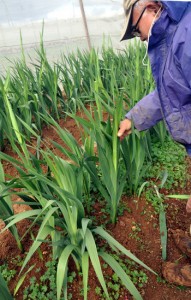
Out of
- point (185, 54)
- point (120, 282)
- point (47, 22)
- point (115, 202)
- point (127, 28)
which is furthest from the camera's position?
point (47, 22)

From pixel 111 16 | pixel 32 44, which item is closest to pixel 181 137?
pixel 32 44

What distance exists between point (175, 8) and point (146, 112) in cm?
44

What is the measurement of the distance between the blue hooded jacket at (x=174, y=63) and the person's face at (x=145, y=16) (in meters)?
0.03

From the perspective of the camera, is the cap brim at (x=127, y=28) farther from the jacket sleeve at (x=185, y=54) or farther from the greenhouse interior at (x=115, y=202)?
the jacket sleeve at (x=185, y=54)

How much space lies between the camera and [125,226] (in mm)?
1230

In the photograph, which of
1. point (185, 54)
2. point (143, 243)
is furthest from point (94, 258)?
point (185, 54)

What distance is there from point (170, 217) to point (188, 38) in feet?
2.81

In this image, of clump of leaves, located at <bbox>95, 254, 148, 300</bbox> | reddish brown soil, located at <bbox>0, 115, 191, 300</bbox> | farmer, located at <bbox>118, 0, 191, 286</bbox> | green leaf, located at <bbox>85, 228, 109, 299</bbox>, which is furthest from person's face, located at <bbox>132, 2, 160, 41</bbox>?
clump of leaves, located at <bbox>95, 254, 148, 300</bbox>

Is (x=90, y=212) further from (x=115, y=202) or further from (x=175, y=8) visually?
(x=175, y=8)

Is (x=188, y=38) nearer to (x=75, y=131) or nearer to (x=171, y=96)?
(x=171, y=96)

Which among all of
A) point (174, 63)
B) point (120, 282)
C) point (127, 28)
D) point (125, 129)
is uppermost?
point (127, 28)

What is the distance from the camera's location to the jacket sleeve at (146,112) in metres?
1.14

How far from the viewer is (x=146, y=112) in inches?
45.4

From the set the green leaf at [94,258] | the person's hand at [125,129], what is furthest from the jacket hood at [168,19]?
the green leaf at [94,258]
